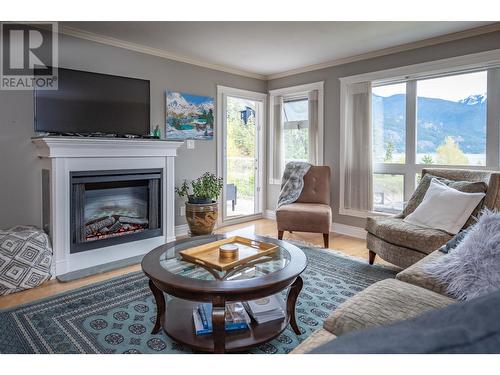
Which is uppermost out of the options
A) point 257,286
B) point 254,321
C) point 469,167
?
point 469,167

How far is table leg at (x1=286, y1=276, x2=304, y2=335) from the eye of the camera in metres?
1.90

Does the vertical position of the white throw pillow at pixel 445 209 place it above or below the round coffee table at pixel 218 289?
above

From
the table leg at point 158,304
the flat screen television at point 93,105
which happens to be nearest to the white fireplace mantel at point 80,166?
the flat screen television at point 93,105

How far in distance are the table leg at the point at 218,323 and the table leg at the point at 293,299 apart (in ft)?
1.63

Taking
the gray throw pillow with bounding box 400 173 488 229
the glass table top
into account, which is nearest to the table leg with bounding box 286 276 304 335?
the glass table top

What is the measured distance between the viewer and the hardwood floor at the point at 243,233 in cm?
252

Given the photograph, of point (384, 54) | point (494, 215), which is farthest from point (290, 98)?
point (494, 215)

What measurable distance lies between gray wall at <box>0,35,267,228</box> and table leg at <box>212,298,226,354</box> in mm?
2537

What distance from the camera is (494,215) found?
5.58 feet

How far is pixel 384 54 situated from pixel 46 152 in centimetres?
371

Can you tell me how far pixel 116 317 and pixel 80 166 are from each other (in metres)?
1.51

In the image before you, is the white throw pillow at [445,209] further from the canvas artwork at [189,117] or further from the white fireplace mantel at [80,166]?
the canvas artwork at [189,117]
